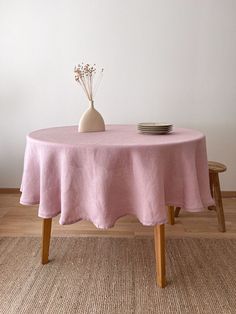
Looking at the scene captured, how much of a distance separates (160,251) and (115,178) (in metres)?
0.44

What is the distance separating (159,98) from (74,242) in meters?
1.44

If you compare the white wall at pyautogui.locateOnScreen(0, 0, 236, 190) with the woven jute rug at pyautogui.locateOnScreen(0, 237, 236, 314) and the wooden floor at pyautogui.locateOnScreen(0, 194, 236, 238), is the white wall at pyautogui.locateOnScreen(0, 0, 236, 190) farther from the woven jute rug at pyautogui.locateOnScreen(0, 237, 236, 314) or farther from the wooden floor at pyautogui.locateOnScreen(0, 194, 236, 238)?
the woven jute rug at pyautogui.locateOnScreen(0, 237, 236, 314)

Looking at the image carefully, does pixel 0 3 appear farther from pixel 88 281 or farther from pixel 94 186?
pixel 88 281

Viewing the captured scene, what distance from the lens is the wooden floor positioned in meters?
2.20

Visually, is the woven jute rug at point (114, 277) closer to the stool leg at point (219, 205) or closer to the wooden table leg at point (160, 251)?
the wooden table leg at point (160, 251)

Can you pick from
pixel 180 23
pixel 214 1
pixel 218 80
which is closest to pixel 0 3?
pixel 180 23

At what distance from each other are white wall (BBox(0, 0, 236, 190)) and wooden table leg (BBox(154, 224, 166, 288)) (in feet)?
4.83

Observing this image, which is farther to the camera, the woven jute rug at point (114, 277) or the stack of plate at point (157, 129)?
the stack of plate at point (157, 129)

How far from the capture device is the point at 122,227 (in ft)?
7.59

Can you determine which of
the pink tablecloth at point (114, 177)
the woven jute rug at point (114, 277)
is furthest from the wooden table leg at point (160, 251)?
the pink tablecloth at point (114, 177)

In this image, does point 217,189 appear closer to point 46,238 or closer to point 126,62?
point 46,238

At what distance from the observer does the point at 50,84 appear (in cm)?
281

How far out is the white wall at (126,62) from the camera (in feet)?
8.73

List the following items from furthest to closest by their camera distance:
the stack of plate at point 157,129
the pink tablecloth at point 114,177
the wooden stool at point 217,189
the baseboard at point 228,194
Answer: the baseboard at point 228,194
the wooden stool at point 217,189
the stack of plate at point 157,129
the pink tablecloth at point 114,177
